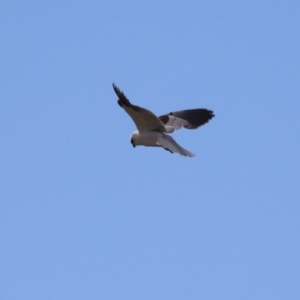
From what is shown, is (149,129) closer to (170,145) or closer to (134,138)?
(134,138)

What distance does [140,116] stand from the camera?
58.6ft

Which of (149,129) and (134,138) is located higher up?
(149,129)

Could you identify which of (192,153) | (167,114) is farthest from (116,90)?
(167,114)

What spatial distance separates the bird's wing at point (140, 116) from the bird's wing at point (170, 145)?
30 cm

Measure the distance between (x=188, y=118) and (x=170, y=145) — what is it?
2.82m

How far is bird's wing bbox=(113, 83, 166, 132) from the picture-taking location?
17.5m

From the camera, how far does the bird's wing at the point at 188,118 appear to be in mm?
19578

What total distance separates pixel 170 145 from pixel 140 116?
871 mm

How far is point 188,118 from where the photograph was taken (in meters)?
20.2

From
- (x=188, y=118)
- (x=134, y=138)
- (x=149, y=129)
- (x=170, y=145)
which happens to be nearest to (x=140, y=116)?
(x=149, y=129)

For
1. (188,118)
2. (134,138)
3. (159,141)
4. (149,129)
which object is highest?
(188,118)

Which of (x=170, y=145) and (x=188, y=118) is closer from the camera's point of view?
(x=170, y=145)

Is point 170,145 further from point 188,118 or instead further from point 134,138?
point 188,118

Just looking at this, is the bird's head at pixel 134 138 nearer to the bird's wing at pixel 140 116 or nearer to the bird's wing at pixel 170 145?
the bird's wing at pixel 140 116
